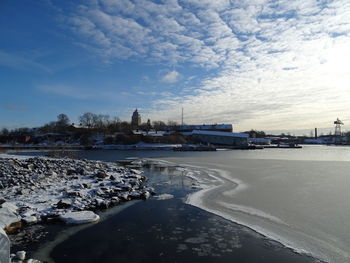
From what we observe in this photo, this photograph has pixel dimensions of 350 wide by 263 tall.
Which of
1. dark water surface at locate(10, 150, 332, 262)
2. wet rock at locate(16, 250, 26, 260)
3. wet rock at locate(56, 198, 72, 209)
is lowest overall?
dark water surface at locate(10, 150, 332, 262)

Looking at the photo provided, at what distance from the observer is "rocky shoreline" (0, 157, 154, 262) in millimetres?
7527

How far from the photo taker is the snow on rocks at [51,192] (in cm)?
773

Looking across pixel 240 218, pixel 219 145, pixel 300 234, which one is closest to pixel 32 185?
pixel 240 218

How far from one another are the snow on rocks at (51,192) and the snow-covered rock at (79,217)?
17 centimetres

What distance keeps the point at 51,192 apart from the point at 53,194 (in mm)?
331

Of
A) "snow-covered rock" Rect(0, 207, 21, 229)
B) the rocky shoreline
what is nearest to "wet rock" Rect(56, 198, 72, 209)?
the rocky shoreline

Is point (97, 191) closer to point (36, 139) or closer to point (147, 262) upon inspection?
point (147, 262)

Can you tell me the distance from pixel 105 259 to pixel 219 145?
80468 millimetres

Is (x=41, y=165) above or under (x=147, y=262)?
above

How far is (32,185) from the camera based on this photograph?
10828 millimetres

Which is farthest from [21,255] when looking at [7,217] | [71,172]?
[71,172]

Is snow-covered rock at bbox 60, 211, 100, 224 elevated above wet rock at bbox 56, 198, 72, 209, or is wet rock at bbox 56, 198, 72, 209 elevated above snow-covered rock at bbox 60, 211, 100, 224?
wet rock at bbox 56, 198, 72, 209

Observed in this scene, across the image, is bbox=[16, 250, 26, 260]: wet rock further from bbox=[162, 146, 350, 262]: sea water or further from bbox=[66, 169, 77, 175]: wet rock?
bbox=[66, 169, 77, 175]: wet rock

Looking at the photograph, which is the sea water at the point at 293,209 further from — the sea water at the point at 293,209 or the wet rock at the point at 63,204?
the wet rock at the point at 63,204
